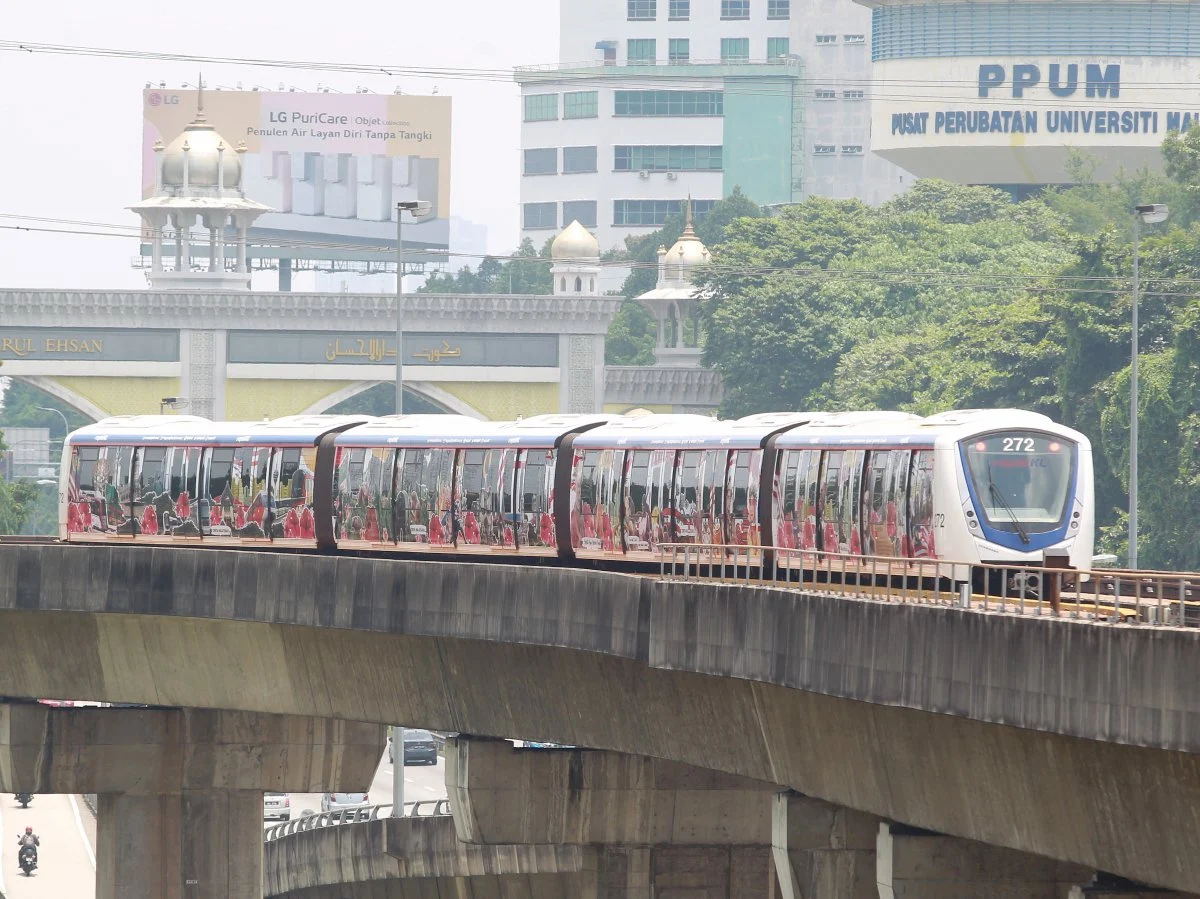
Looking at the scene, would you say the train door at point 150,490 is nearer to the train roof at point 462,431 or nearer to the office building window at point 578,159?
the train roof at point 462,431

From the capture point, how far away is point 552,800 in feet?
117

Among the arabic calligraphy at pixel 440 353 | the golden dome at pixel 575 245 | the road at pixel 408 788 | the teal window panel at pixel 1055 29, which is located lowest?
the road at pixel 408 788

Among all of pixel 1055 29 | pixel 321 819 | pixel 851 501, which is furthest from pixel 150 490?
pixel 1055 29

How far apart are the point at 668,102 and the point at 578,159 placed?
836cm

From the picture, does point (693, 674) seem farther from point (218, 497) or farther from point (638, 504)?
point (218, 497)

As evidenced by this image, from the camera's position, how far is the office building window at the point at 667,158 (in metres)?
190

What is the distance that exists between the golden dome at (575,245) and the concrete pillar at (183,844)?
91302 mm

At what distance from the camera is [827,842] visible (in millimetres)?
28047

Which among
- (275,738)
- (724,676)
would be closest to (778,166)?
(275,738)

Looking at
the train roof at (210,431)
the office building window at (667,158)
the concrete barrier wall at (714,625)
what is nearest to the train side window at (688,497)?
the concrete barrier wall at (714,625)

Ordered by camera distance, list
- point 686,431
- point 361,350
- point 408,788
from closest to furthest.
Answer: point 686,431 < point 408,788 < point 361,350

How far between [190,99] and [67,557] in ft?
401

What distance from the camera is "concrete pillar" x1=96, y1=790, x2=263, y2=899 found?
134 ft

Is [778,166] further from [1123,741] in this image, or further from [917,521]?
[1123,741]
